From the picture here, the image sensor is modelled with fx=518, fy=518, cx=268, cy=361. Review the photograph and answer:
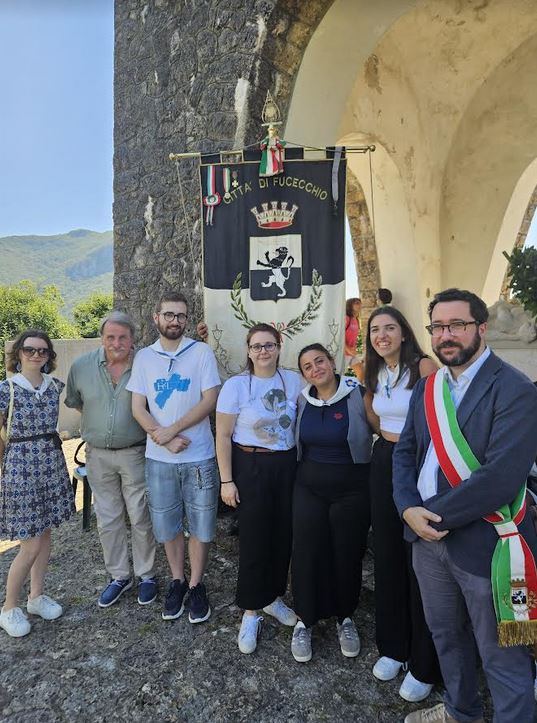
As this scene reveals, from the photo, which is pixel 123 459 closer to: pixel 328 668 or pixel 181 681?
pixel 181 681

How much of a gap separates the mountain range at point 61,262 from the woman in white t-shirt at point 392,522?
13262 cm

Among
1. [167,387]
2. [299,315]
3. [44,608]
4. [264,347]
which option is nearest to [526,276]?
[299,315]

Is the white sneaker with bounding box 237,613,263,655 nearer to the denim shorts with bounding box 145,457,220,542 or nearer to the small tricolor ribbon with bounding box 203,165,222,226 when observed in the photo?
the denim shorts with bounding box 145,457,220,542

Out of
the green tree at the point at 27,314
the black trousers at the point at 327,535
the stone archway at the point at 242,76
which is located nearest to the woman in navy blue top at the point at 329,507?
the black trousers at the point at 327,535

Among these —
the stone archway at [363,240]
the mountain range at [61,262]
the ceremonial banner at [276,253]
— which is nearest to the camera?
the ceremonial banner at [276,253]

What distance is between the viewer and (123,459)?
10.3 feet

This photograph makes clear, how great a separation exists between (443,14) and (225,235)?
5.03 meters

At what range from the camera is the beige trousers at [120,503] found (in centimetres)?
317

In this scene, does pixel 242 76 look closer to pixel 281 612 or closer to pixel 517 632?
pixel 281 612

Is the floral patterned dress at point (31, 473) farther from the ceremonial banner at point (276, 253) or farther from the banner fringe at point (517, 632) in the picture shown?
the banner fringe at point (517, 632)

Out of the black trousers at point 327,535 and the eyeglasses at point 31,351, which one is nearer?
the black trousers at point 327,535

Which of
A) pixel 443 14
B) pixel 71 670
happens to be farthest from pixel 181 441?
pixel 443 14

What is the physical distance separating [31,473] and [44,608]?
81cm

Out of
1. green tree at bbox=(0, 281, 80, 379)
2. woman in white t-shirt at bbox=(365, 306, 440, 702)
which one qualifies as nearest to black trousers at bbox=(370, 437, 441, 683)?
woman in white t-shirt at bbox=(365, 306, 440, 702)
